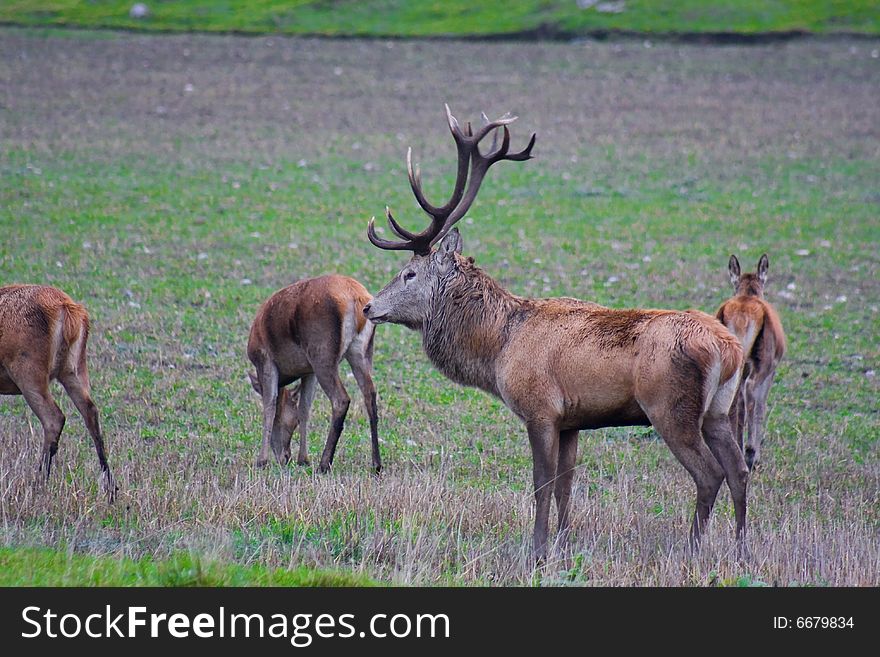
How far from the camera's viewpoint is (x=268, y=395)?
10477mm

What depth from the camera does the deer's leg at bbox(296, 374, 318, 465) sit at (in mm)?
10117

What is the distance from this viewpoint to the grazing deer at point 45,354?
8.63m

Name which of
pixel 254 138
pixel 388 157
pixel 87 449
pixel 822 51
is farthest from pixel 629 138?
pixel 87 449

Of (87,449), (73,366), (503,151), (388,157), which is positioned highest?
(388,157)

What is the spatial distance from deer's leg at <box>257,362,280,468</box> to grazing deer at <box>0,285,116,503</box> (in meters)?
1.62

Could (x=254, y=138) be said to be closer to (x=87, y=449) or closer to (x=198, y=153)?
(x=198, y=153)

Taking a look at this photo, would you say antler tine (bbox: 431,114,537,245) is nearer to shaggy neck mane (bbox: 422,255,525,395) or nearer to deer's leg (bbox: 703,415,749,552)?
shaggy neck mane (bbox: 422,255,525,395)

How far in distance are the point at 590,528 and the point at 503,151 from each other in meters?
3.21

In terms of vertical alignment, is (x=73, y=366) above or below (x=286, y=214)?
below

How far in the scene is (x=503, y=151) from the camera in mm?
9484

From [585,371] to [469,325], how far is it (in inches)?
46.7

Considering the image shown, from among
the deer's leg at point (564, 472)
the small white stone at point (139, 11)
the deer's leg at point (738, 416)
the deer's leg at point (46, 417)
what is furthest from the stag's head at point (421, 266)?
the small white stone at point (139, 11)

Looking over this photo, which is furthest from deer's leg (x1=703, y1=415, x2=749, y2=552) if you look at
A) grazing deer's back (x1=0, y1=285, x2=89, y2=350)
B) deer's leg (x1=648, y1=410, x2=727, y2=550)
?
grazing deer's back (x1=0, y1=285, x2=89, y2=350)

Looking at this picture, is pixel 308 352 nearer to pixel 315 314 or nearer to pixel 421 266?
pixel 315 314
